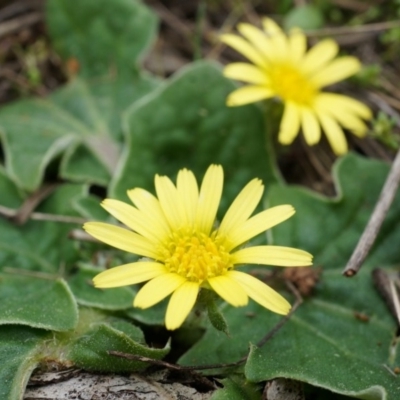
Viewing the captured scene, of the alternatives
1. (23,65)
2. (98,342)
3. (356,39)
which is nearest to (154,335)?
(98,342)

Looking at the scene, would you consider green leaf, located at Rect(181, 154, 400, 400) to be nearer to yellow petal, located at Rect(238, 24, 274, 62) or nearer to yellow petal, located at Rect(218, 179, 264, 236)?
yellow petal, located at Rect(218, 179, 264, 236)

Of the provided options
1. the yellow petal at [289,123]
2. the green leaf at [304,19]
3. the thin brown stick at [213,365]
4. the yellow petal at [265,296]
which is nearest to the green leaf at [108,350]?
the thin brown stick at [213,365]

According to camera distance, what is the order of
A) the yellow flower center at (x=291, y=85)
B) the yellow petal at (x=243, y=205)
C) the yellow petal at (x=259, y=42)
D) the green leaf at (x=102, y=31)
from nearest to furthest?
the yellow petal at (x=243, y=205) → the yellow flower center at (x=291, y=85) → the yellow petal at (x=259, y=42) → the green leaf at (x=102, y=31)

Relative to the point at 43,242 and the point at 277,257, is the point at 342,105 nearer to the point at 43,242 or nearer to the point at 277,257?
the point at 277,257

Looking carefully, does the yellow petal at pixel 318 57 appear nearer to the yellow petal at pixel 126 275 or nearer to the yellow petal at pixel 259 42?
the yellow petal at pixel 259 42

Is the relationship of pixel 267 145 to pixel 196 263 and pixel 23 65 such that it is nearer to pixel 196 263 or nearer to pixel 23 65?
pixel 196 263

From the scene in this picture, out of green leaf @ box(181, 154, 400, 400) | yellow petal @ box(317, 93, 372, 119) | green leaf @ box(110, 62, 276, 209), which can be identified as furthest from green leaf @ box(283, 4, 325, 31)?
green leaf @ box(181, 154, 400, 400)

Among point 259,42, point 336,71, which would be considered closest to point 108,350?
point 259,42
